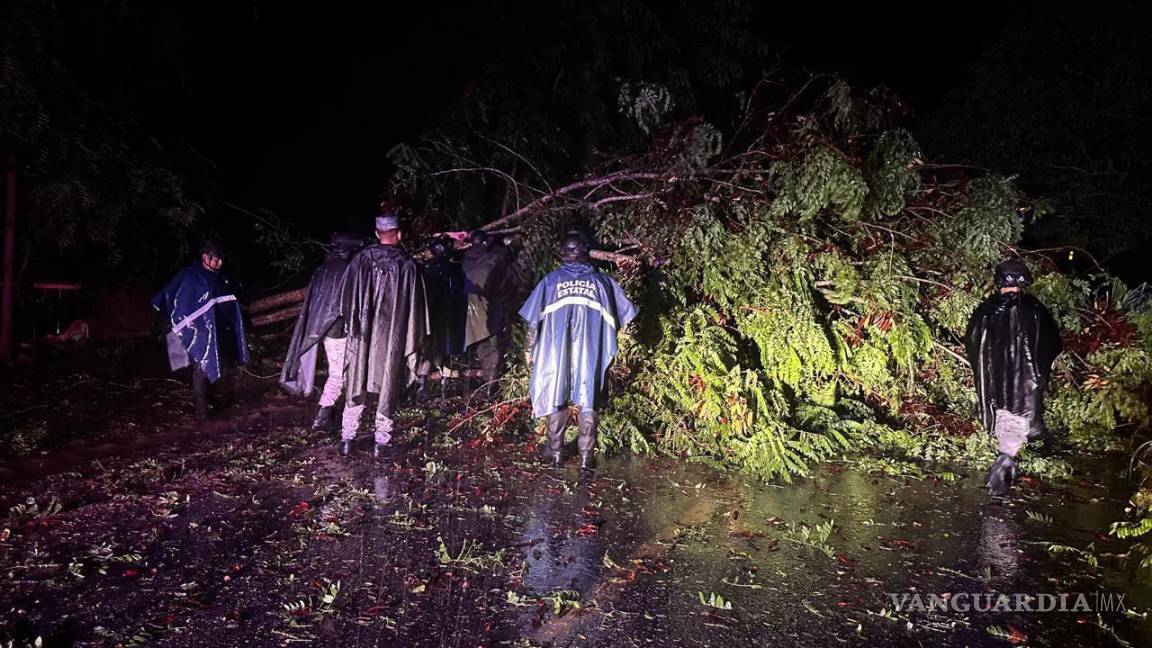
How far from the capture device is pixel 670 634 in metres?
3.63

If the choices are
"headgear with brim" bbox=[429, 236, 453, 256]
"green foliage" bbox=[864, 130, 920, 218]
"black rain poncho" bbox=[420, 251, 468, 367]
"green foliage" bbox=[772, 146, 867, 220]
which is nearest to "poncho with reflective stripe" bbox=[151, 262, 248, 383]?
"black rain poncho" bbox=[420, 251, 468, 367]

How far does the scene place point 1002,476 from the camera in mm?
6074

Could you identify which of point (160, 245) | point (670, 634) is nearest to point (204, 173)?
point (160, 245)

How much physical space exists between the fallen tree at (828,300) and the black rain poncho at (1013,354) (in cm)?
110

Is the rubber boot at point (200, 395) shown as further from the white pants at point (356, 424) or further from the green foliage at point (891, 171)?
the green foliage at point (891, 171)

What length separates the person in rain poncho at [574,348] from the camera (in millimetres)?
6508

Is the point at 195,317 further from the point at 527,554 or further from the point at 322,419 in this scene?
the point at 527,554

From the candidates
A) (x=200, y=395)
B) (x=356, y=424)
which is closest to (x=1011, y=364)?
(x=356, y=424)

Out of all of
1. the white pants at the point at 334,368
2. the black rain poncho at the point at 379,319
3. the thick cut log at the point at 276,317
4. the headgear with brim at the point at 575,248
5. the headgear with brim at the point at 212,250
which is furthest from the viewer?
the thick cut log at the point at 276,317

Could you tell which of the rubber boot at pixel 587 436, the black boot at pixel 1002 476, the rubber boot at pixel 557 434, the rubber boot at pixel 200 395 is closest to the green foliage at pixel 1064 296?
the black boot at pixel 1002 476

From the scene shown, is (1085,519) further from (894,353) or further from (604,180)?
(604,180)

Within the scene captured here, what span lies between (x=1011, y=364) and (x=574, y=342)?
3649mm

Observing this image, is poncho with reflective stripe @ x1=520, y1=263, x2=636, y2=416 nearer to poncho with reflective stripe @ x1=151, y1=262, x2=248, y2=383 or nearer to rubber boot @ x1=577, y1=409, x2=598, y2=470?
rubber boot @ x1=577, y1=409, x2=598, y2=470

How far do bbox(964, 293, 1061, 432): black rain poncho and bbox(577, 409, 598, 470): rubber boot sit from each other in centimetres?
335
